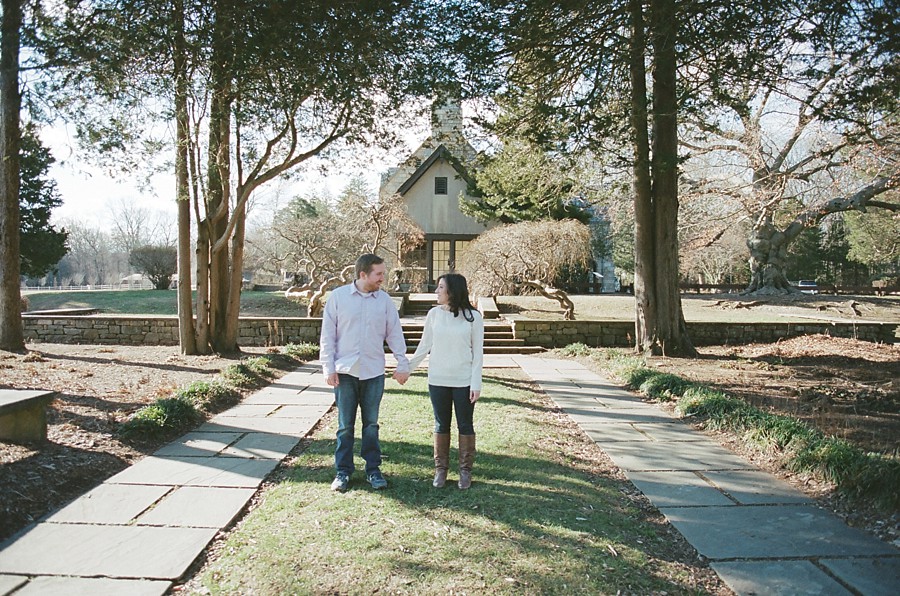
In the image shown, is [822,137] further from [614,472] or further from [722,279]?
[722,279]

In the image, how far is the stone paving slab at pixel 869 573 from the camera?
2.90 m

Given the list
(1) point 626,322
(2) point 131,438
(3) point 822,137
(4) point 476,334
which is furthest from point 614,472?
(3) point 822,137

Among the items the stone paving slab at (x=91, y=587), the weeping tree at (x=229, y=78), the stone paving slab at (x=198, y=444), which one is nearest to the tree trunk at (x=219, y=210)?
the weeping tree at (x=229, y=78)

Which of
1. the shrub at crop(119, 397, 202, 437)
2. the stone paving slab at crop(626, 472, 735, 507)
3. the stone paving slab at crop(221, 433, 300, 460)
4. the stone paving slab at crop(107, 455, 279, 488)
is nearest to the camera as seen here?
the stone paving slab at crop(626, 472, 735, 507)

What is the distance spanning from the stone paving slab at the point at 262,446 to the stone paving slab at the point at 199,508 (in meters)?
0.86

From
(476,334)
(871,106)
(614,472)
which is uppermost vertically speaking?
(871,106)

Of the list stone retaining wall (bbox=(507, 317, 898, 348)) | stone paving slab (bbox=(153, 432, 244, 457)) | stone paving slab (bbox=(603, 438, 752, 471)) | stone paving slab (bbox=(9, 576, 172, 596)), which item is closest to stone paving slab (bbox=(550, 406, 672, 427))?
stone paving slab (bbox=(603, 438, 752, 471))

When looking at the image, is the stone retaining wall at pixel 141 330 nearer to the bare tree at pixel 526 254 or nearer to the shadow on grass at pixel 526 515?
the bare tree at pixel 526 254

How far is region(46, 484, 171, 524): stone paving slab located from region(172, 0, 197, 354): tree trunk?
6.18 meters

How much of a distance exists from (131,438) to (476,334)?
10.9ft

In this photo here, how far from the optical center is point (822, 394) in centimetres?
754

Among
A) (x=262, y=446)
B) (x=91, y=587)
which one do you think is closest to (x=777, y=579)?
(x=91, y=587)

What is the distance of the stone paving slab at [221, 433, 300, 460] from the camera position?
518cm

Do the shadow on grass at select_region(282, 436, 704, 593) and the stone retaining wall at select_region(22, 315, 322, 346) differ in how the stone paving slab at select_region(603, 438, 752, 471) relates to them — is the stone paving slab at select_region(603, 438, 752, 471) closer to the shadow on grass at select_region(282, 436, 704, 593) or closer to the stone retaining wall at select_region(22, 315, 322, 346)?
the shadow on grass at select_region(282, 436, 704, 593)
